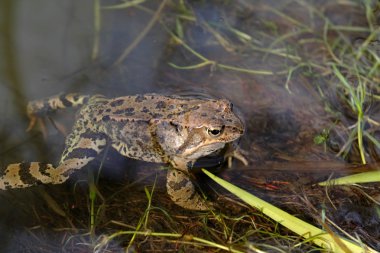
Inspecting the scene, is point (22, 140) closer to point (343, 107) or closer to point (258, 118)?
point (258, 118)

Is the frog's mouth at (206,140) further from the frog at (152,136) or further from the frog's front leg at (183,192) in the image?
the frog's front leg at (183,192)

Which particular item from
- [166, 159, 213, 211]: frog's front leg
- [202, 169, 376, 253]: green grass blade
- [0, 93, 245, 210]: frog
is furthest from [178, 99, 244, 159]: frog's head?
[202, 169, 376, 253]: green grass blade

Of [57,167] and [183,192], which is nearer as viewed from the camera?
[183,192]

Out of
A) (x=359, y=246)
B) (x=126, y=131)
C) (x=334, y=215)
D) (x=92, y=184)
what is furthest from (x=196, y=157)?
(x=359, y=246)

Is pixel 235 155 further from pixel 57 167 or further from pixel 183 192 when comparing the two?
pixel 57 167

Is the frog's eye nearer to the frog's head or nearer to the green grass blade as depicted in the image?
the frog's head

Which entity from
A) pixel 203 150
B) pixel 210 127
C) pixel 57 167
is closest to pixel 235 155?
pixel 203 150
